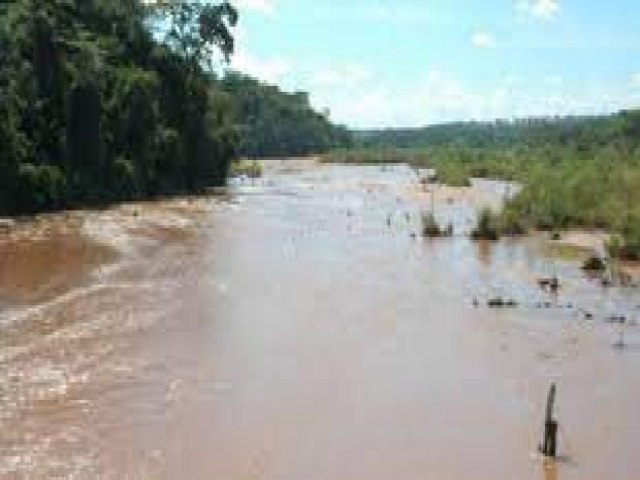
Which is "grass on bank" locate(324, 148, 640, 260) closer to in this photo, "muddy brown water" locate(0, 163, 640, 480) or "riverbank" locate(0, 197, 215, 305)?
"muddy brown water" locate(0, 163, 640, 480)

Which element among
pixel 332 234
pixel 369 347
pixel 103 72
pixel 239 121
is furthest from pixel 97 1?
pixel 239 121

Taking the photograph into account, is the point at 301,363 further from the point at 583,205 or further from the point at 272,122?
the point at 272,122

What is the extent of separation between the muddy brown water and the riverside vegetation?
813cm

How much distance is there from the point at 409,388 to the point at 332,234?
22121mm

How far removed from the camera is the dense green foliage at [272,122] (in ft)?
389

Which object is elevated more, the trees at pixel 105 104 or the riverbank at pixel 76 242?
the trees at pixel 105 104

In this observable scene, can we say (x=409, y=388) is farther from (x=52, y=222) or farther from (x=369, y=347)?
(x=52, y=222)

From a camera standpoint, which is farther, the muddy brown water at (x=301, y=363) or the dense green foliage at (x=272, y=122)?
the dense green foliage at (x=272, y=122)

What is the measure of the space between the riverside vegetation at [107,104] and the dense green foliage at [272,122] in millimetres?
49218

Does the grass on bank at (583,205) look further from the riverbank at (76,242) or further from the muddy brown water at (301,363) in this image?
the riverbank at (76,242)

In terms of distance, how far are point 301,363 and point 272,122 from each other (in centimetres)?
10301

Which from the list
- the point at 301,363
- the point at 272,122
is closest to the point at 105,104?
the point at 301,363

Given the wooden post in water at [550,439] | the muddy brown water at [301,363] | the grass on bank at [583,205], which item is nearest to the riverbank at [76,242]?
the muddy brown water at [301,363]

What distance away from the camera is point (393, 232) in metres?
41.5
